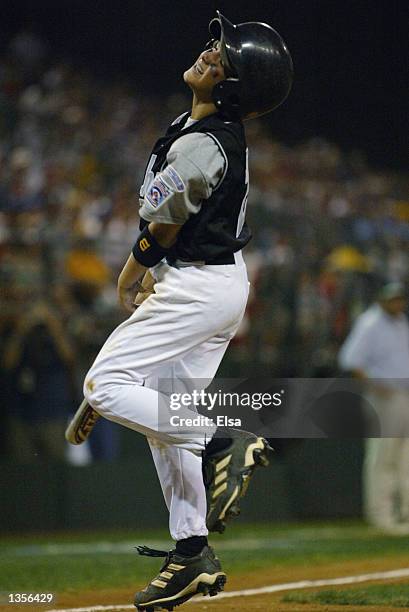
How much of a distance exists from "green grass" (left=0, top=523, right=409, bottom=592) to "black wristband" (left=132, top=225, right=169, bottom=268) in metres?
2.49

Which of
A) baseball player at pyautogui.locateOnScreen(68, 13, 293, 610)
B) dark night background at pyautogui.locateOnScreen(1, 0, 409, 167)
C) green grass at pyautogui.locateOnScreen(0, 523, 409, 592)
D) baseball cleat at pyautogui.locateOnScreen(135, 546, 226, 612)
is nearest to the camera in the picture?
baseball player at pyautogui.locateOnScreen(68, 13, 293, 610)

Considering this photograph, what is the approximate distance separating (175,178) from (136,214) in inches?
289

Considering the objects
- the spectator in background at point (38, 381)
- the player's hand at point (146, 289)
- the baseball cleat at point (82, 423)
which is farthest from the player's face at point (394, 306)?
the baseball cleat at point (82, 423)

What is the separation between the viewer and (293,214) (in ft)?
38.3

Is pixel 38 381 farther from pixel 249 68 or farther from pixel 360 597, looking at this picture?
pixel 249 68

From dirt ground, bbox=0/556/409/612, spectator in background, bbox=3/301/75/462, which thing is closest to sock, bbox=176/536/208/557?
dirt ground, bbox=0/556/409/612

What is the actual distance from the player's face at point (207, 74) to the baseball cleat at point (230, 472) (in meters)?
1.34

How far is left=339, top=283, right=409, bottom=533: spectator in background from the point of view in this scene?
386 inches

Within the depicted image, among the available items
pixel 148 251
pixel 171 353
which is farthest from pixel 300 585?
pixel 148 251

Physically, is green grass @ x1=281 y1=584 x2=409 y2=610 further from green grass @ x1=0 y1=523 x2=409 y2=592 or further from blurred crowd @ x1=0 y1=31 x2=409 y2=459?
blurred crowd @ x1=0 y1=31 x2=409 y2=459

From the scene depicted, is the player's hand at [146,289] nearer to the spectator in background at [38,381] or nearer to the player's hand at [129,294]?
the player's hand at [129,294]

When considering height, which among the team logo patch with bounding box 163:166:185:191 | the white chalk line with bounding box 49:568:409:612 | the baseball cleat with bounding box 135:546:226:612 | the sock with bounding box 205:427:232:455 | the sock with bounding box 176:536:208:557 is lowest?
the white chalk line with bounding box 49:568:409:612

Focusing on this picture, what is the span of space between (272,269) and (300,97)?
2.85 m

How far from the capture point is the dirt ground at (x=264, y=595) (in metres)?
4.75
